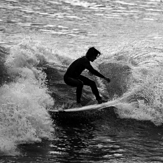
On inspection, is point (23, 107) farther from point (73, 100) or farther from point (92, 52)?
point (73, 100)

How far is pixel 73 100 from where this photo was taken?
16.1 meters

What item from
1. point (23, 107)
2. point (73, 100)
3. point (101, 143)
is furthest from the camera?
point (73, 100)

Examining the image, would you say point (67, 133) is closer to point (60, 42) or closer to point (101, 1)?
point (60, 42)

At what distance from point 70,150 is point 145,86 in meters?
5.27

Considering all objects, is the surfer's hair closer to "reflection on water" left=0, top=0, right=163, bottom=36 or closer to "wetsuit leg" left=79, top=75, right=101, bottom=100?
"wetsuit leg" left=79, top=75, right=101, bottom=100

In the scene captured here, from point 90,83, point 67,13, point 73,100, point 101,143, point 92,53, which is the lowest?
point 101,143

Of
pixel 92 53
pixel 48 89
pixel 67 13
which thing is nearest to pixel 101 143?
pixel 92 53

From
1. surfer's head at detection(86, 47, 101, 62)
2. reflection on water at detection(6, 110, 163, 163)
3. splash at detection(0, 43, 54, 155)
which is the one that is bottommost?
reflection on water at detection(6, 110, 163, 163)

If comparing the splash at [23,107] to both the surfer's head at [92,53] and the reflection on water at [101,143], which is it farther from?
the surfer's head at [92,53]

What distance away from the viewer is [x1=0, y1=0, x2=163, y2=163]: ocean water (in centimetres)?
1217

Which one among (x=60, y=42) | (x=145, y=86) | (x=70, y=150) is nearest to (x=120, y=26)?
(x=60, y=42)

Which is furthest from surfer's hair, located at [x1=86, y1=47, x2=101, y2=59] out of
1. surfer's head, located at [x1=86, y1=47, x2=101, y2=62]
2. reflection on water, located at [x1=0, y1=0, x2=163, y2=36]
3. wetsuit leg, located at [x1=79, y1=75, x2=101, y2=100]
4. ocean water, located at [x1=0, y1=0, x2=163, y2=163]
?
reflection on water, located at [x1=0, y1=0, x2=163, y2=36]

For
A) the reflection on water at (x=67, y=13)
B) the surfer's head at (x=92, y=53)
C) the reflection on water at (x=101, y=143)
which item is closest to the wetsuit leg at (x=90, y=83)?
the surfer's head at (x=92, y=53)

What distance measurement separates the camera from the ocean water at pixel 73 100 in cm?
1217
